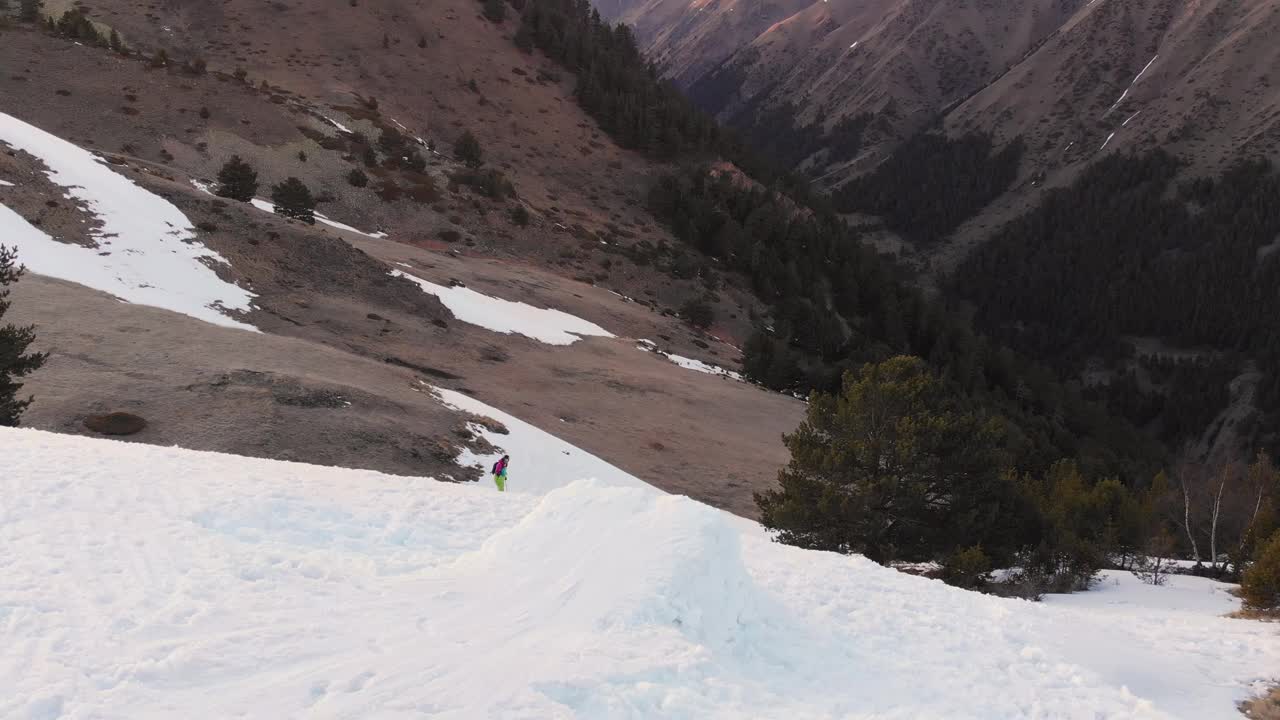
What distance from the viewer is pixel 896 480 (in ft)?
61.1

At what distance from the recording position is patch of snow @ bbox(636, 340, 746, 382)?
39219 mm

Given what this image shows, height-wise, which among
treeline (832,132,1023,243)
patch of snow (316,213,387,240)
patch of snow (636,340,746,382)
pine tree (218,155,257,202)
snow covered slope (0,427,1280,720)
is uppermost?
treeline (832,132,1023,243)

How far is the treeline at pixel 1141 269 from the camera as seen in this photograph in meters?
119

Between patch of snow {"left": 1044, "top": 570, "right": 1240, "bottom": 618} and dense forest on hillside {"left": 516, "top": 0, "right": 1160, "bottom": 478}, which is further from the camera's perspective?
dense forest on hillside {"left": 516, "top": 0, "right": 1160, "bottom": 478}

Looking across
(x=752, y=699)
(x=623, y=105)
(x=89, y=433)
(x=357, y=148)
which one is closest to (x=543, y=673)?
(x=752, y=699)

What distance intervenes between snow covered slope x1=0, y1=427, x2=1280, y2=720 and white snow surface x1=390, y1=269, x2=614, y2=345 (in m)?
21.4

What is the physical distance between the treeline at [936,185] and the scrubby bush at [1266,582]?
175 meters

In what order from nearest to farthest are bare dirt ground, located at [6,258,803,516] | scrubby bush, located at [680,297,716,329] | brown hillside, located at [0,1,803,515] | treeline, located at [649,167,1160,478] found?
bare dirt ground, located at [6,258,803,516]
brown hillside, located at [0,1,803,515]
scrubby bush, located at [680,297,716,329]
treeline, located at [649,167,1160,478]

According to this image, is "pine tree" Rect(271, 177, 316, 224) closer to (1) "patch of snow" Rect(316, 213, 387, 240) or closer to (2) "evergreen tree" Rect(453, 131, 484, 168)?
(1) "patch of snow" Rect(316, 213, 387, 240)

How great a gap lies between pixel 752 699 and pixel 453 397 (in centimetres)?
1742

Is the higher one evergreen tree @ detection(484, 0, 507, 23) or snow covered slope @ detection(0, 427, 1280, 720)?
evergreen tree @ detection(484, 0, 507, 23)

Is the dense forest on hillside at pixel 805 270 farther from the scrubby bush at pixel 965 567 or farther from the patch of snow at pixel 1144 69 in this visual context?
the patch of snow at pixel 1144 69

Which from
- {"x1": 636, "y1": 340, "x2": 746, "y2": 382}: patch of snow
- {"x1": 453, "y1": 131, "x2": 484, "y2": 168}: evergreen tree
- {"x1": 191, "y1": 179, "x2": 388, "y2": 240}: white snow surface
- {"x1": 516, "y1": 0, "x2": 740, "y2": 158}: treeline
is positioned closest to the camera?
{"x1": 636, "y1": 340, "x2": 746, "y2": 382}: patch of snow

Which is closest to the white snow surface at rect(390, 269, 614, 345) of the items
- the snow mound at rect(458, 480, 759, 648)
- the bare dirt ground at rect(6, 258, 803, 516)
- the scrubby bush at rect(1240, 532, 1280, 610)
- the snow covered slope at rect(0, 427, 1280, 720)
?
the bare dirt ground at rect(6, 258, 803, 516)
